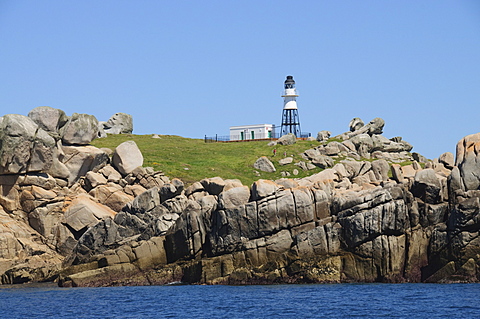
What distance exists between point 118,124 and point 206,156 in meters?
36.7

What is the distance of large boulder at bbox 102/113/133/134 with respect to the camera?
433 ft

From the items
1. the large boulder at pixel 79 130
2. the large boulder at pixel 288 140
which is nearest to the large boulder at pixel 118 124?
the large boulder at pixel 288 140

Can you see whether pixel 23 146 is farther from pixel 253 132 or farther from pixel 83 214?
pixel 253 132

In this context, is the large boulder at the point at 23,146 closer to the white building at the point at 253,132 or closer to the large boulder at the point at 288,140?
the large boulder at the point at 288,140

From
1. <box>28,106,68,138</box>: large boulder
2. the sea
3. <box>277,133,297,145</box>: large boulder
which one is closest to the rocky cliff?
<box>28,106,68,138</box>: large boulder

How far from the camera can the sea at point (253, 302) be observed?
42719 mm

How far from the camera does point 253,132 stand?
124m

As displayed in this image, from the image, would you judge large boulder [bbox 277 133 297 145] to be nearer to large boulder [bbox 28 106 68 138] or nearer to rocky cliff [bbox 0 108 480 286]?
rocky cliff [bbox 0 108 480 286]

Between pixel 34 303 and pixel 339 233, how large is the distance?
2210 cm

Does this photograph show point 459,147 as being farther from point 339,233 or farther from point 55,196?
point 55,196

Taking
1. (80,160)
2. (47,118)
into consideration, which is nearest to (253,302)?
(80,160)

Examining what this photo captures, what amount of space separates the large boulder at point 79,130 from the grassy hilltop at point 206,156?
34.2ft

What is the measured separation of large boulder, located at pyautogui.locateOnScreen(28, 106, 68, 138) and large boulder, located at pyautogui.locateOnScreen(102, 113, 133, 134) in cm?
5693

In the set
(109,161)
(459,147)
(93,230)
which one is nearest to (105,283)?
(93,230)
